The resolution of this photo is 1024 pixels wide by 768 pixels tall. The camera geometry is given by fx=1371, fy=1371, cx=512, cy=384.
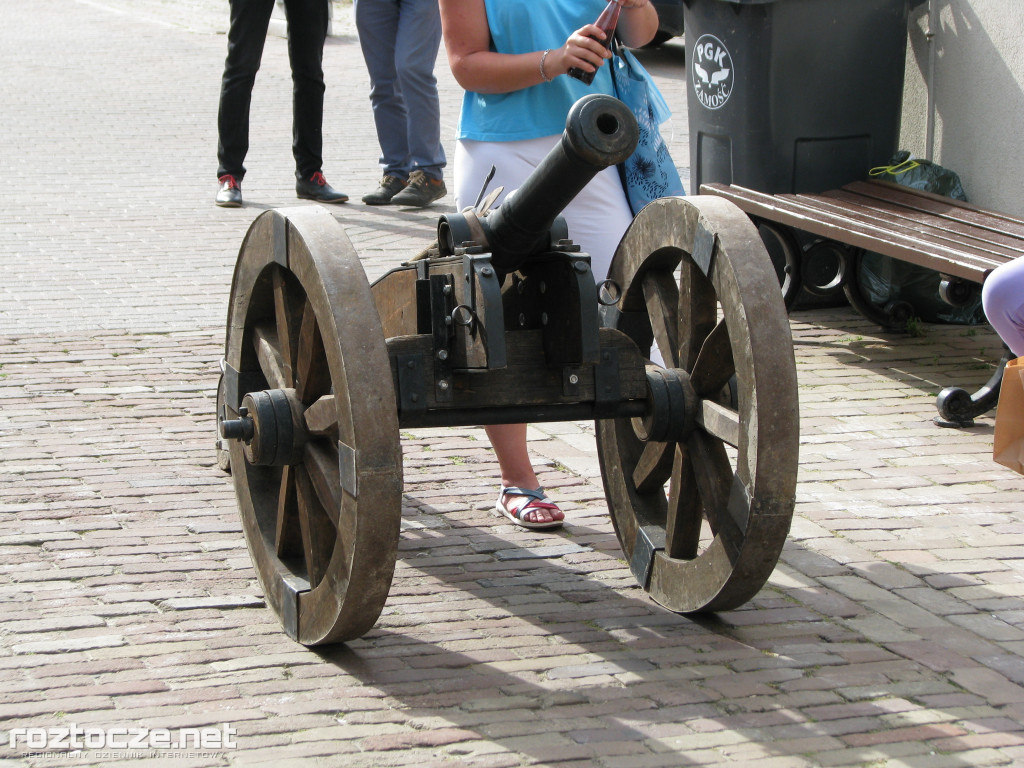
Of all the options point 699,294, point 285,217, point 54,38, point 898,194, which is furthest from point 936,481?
point 54,38

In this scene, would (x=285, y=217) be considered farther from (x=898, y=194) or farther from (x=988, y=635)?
(x=898, y=194)

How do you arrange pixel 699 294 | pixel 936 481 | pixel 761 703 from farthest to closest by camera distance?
pixel 936 481
pixel 699 294
pixel 761 703

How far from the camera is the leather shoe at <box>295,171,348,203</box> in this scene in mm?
9805

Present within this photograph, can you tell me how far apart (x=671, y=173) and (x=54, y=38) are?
623 inches

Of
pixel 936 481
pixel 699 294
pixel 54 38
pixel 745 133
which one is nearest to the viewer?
pixel 699 294

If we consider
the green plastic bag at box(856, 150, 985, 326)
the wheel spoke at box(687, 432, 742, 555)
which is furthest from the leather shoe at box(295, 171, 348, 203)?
the wheel spoke at box(687, 432, 742, 555)

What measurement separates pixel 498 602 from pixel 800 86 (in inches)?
156

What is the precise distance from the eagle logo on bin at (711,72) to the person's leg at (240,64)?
3266 millimetres

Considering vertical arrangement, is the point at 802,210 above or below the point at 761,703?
above

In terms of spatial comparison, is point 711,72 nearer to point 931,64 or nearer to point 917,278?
point 931,64

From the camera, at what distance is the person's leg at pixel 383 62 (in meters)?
9.39

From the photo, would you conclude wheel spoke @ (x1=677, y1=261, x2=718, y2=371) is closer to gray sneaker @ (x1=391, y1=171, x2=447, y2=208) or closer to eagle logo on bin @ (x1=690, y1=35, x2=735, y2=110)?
eagle logo on bin @ (x1=690, y1=35, x2=735, y2=110)

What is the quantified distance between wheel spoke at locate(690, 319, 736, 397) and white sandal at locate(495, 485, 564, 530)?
3.41 ft

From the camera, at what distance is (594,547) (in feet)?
14.2
